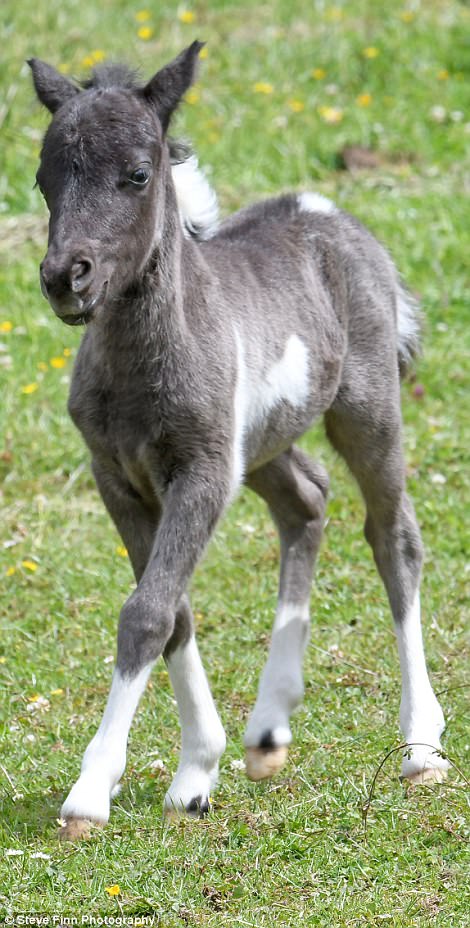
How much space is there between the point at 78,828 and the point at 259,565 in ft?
8.56

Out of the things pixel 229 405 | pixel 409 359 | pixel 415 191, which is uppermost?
pixel 229 405

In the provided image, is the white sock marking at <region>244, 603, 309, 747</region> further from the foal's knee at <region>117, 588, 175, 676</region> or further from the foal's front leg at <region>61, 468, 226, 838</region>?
the foal's knee at <region>117, 588, 175, 676</region>

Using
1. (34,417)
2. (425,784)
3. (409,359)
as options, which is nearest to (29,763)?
(425,784)

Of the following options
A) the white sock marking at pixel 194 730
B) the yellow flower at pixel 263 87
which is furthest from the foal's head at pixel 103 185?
the yellow flower at pixel 263 87

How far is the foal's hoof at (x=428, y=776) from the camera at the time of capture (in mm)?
4328

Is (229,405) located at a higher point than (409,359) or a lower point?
higher

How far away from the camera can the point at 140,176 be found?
12.4 ft

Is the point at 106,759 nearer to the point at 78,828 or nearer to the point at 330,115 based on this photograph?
the point at 78,828

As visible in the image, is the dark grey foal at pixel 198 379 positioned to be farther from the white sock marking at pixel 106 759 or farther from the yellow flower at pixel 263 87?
the yellow flower at pixel 263 87

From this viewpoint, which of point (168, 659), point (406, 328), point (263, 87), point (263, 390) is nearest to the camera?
point (168, 659)

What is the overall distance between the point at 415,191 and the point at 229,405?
595 cm

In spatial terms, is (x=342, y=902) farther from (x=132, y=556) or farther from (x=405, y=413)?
(x=405, y=413)

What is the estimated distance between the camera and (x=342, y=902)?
356cm

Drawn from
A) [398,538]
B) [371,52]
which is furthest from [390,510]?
[371,52]
